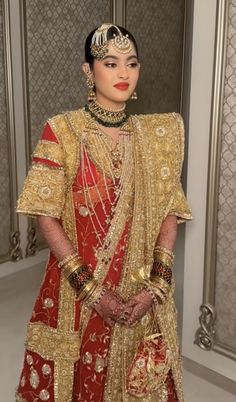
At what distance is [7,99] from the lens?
11.8 ft

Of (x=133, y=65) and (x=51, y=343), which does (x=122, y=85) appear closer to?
(x=133, y=65)

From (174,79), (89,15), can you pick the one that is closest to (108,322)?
(89,15)

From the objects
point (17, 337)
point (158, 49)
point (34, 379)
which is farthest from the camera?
point (158, 49)

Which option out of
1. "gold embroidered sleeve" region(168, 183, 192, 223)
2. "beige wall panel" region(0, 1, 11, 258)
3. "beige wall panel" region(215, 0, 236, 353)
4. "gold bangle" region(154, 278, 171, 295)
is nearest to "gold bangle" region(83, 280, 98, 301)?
"gold bangle" region(154, 278, 171, 295)

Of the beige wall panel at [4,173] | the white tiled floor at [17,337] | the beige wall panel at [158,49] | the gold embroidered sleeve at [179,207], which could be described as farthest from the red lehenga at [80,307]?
the beige wall panel at [158,49]

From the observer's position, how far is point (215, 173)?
2377 mm

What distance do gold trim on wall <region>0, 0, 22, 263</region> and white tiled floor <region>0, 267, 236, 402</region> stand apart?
0.20m

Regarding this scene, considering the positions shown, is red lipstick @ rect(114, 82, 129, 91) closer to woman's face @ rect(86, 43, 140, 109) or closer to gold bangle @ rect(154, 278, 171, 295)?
woman's face @ rect(86, 43, 140, 109)

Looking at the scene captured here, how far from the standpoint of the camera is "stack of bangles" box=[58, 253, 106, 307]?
1.54 metres

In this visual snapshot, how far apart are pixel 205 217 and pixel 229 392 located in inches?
36.2

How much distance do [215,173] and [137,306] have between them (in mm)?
1018

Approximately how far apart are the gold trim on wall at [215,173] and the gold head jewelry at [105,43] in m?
0.85

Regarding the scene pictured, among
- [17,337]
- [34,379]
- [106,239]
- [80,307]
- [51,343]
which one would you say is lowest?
[17,337]

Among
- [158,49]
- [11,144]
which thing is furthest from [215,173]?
[158,49]
